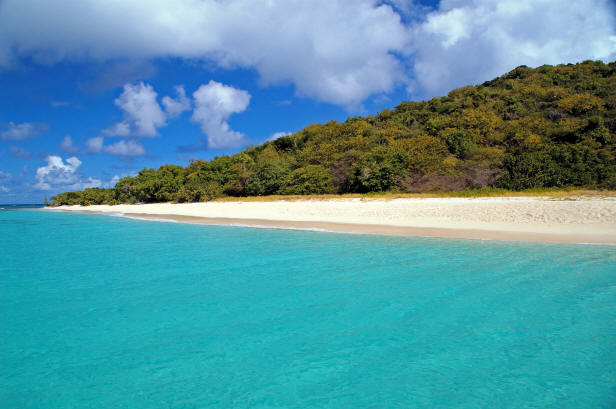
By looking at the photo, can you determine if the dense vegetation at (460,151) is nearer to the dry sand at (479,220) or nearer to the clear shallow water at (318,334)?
the dry sand at (479,220)

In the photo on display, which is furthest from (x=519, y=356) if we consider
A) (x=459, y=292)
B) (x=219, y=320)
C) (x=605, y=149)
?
(x=605, y=149)

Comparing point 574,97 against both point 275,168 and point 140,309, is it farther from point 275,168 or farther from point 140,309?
point 140,309

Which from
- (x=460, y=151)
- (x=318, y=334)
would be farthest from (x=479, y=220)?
(x=460, y=151)

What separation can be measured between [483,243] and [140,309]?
32.0 ft

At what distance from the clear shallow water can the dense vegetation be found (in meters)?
19.8

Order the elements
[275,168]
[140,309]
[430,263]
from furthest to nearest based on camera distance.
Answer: [275,168], [430,263], [140,309]

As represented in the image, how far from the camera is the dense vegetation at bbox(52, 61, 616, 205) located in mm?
25781

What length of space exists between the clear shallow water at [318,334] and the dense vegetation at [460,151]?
65.0 feet

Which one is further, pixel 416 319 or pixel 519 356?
pixel 416 319

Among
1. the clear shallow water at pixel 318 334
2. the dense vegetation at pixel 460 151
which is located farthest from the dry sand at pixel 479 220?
the dense vegetation at pixel 460 151

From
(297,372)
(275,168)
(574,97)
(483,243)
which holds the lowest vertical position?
(297,372)

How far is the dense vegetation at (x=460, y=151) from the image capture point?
2578cm

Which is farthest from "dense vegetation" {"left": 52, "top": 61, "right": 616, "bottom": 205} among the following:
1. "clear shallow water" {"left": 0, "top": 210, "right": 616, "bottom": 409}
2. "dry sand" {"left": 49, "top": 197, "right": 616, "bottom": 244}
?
"clear shallow water" {"left": 0, "top": 210, "right": 616, "bottom": 409}

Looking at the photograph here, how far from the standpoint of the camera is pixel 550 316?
4871 mm
